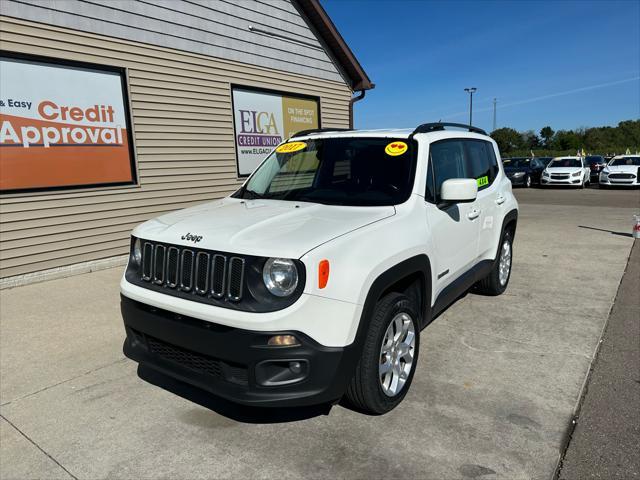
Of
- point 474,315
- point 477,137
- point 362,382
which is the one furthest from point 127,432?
point 477,137

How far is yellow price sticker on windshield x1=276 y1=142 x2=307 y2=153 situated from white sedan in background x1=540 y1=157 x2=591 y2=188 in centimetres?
2082

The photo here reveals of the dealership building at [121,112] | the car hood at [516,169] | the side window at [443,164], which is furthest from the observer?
the car hood at [516,169]

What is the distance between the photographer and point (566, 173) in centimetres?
2147

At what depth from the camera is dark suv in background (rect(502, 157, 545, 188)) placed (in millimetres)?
23438

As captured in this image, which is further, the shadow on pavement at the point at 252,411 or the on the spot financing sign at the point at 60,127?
the on the spot financing sign at the point at 60,127

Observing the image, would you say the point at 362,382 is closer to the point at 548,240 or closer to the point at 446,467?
the point at 446,467

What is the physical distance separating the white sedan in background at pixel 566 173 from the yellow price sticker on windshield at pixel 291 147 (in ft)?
68.3

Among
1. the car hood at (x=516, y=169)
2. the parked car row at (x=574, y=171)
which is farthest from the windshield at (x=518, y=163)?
the car hood at (x=516, y=169)

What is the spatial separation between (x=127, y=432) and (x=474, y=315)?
3.39 meters

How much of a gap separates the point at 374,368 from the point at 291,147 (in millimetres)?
2250

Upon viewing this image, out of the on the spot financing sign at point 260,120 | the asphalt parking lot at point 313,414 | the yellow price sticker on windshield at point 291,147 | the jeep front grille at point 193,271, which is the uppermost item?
the on the spot financing sign at point 260,120

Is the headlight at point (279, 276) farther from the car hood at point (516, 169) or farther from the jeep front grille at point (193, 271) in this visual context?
the car hood at point (516, 169)

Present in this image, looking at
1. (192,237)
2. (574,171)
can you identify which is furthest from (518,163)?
(192,237)

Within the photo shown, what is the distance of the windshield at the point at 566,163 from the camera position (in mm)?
22141
